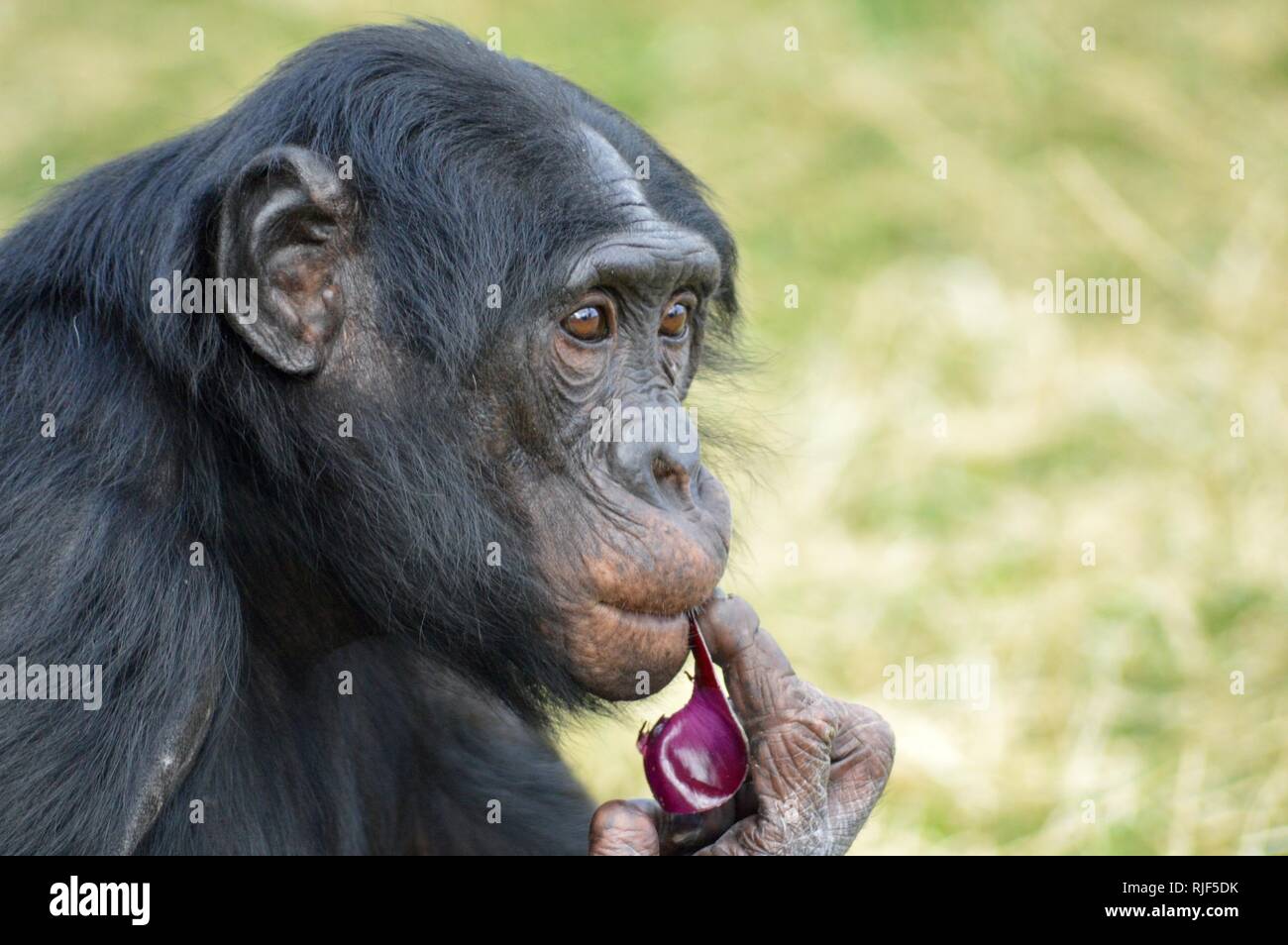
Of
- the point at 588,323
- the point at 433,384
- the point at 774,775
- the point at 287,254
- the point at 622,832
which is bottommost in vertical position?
the point at 622,832

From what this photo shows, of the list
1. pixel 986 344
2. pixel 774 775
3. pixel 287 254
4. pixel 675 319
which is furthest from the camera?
pixel 986 344

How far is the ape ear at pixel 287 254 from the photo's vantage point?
4.18 meters

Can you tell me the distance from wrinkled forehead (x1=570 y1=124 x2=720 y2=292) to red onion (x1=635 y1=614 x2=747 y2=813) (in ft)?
3.00

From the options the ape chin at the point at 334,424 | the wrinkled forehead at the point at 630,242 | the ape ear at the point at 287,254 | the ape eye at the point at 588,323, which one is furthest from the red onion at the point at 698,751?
the ape ear at the point at 287,254

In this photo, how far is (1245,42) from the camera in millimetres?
13234

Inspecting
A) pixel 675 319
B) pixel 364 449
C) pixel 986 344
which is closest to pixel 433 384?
pixel 364 449

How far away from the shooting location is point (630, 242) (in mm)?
4449

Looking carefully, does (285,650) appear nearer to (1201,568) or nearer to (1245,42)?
(1201,568)

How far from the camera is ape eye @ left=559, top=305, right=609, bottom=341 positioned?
443 cm

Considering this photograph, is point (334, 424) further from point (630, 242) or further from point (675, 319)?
point (675, 319)

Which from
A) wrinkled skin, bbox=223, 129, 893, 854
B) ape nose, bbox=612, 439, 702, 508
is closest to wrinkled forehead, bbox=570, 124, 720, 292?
wrinkled skin, bbox=223, 129, 893, 854

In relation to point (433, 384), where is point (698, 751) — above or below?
below

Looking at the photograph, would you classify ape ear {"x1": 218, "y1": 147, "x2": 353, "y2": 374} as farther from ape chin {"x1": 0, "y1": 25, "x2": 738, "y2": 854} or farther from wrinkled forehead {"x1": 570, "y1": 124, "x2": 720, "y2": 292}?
wrinkled forehead {"x1": 570, "y1": 124, "x2": 720, "y2": 292}

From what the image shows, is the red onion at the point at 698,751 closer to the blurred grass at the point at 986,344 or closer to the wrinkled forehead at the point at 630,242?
the blurred grass at the point at 986,344
